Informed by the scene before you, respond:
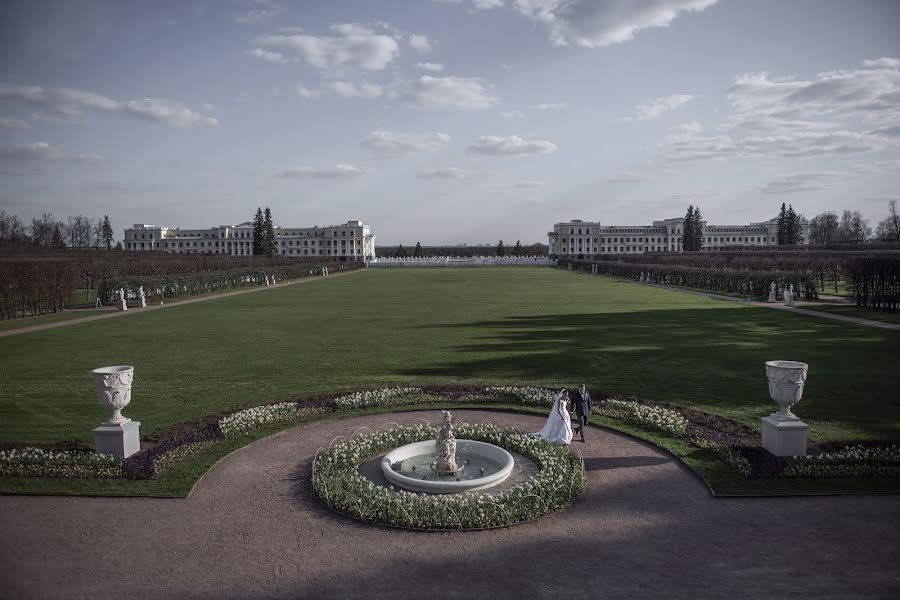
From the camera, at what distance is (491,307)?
32125mm

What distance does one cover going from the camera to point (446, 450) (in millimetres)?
8961

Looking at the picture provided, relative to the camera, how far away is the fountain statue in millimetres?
8898

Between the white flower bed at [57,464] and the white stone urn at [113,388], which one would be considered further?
the white stone urn at [113,388]

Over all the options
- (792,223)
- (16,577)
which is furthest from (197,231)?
(16,577)

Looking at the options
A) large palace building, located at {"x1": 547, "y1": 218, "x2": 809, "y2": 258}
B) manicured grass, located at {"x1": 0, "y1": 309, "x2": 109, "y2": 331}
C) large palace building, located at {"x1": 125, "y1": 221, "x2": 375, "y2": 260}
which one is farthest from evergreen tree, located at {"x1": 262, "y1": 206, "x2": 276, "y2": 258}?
large palace building, located at {"x1": 547, "y1": 218, "x2": 809, "y2": 258}

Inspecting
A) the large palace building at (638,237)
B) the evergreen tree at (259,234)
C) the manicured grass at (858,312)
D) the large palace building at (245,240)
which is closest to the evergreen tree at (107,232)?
the large palace building at (245,240)

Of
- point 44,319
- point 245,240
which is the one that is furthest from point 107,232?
point 44,319

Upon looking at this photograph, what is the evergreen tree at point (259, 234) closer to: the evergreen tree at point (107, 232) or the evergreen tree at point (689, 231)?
the evergreen tree at point (107, 232)

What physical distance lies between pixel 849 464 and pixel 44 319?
3340 centimetres

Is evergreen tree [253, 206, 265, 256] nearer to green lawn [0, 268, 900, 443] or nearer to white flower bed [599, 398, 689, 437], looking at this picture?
green lawn [0, 268, 900, 443]

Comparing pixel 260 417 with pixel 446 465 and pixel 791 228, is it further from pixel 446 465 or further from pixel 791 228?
pixel 791 228

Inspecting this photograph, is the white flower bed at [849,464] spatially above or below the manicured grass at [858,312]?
below

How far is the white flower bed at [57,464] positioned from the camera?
9016 millimetres

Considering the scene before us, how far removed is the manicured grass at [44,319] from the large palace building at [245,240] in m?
128
